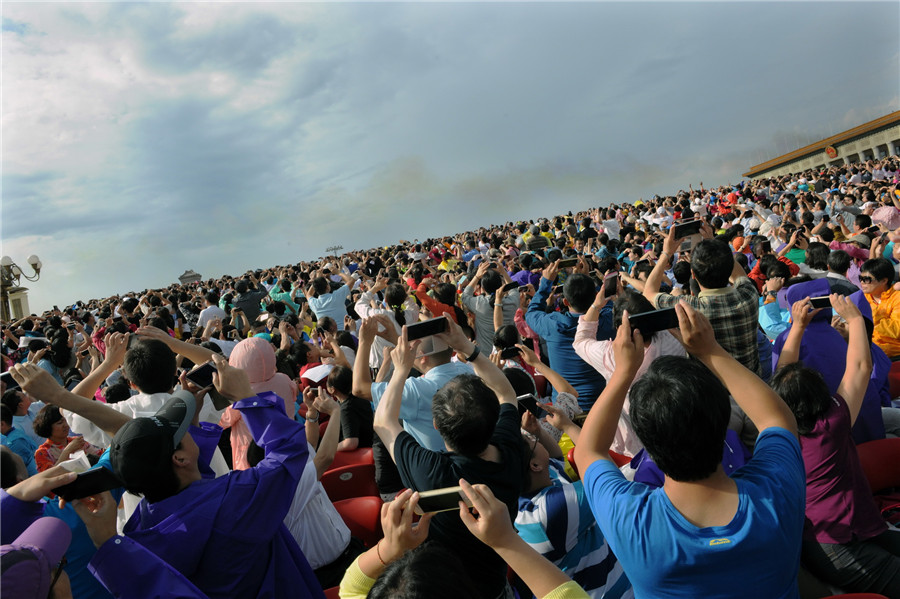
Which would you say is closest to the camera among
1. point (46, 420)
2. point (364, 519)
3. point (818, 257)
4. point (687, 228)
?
point (364, 519)

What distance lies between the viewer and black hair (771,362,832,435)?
7.87ft

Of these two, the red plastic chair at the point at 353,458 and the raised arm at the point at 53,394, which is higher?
the raised arm at the point at 53,394

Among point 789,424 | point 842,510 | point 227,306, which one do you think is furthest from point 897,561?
point 227,306

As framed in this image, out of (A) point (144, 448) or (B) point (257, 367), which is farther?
(B) point (257, 367)

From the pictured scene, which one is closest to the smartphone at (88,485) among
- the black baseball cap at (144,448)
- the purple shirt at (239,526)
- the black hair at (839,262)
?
the black baseball cap at (144,448)

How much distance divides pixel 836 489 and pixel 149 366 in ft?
12.8

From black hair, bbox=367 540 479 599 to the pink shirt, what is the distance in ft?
6.19

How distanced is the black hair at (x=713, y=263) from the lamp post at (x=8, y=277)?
79.8ft

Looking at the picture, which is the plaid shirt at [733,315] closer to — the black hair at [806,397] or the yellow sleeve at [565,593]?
the black hair at [806,397]

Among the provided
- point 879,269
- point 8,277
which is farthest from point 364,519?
point 8,277

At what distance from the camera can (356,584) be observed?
1.69 meters

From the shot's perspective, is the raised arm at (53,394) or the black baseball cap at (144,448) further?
the raised arm at (53,394)

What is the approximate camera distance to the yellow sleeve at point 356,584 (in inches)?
66.1

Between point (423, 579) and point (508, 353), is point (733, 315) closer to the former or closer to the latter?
point (508, 353)
